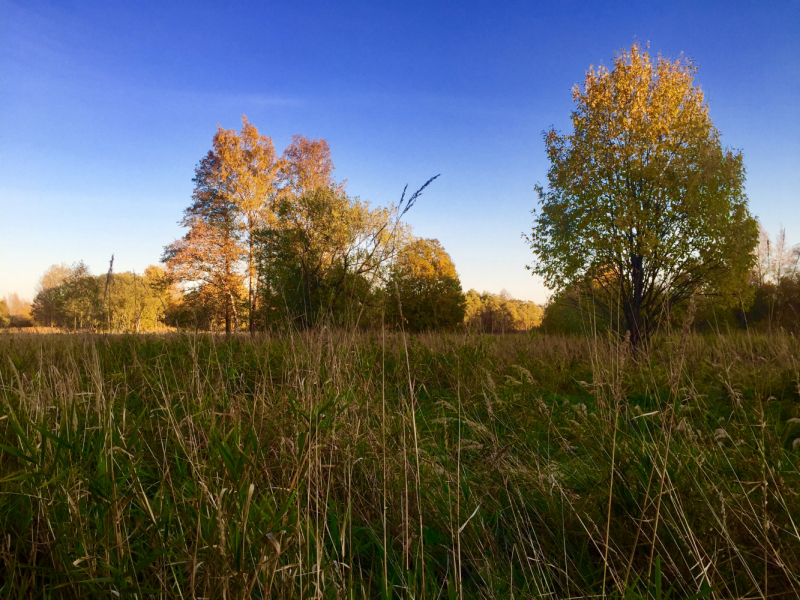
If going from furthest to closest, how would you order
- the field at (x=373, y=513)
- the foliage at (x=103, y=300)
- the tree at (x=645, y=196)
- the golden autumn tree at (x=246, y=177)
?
the golden autumn tree at (x=246, y=177), the tree at (x=645, y=196), the foliage at (x=103, y=300), the field at (x=373, y=513)

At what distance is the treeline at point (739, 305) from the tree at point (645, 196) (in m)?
0.55

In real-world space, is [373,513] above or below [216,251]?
below

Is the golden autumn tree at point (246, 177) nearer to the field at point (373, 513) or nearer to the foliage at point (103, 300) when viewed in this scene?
the foliage at point (103, 300)

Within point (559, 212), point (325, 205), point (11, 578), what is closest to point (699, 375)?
point (11, 578)

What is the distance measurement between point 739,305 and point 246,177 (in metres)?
20.7

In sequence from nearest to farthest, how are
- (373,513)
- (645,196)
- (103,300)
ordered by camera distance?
(373,513), (103,300), (645,196)

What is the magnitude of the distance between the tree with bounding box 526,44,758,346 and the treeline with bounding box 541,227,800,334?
1.82ft

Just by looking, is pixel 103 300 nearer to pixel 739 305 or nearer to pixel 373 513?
pixel 373 513

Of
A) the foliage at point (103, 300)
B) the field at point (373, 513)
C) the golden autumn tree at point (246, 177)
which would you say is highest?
the golden autumn tree at point (246, 177)

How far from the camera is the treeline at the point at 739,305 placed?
5.43 meters

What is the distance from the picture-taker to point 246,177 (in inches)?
869

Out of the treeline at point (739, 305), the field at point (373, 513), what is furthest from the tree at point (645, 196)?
the field at point (373, 513)


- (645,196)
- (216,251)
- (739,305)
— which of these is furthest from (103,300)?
(216,251)

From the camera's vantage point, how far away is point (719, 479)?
180cm
